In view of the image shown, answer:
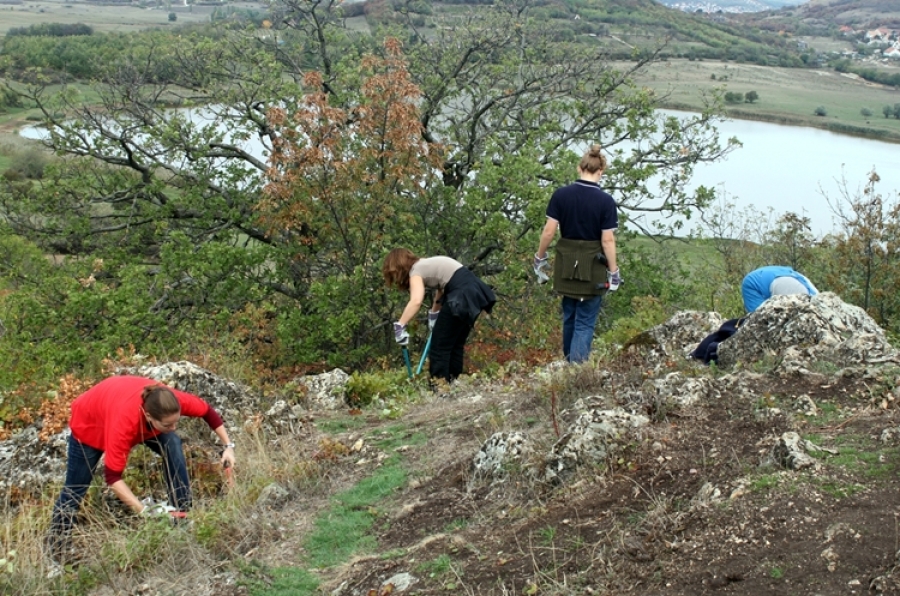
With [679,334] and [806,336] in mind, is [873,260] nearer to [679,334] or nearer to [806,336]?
[679,334]

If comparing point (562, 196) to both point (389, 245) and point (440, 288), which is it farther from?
point (389, 245)

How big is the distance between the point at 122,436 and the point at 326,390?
3.60 metres

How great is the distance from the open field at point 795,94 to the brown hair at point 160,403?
33.2 m

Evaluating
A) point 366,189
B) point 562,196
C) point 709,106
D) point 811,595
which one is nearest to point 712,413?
point 811,595

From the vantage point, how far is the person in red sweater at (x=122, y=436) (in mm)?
5129

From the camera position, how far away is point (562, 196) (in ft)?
22.8

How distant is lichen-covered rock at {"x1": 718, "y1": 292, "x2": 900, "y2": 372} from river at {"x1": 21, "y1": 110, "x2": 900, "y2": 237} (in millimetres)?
15422

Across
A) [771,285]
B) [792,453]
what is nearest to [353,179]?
[771,285]

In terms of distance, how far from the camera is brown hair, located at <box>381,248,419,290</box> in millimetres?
7676

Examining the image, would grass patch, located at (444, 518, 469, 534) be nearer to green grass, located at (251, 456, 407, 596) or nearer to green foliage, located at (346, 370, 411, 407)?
green grass, located at (251, 456, 407, 596)

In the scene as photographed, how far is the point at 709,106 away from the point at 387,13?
895 centimetres

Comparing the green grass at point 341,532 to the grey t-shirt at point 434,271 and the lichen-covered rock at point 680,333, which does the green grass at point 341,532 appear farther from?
the lichen-covered rock at point 680,333

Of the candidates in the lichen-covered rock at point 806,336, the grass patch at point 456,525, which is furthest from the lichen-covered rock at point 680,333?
the grass patch at point 456,525

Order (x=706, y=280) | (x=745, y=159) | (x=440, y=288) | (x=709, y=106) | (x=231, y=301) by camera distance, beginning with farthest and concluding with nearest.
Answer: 1. (x=745, y=159)
2. (x=709, y=106)
3. (x=706, y=280)
4. (x=231, y=301)
5. (x=440, y=288)
